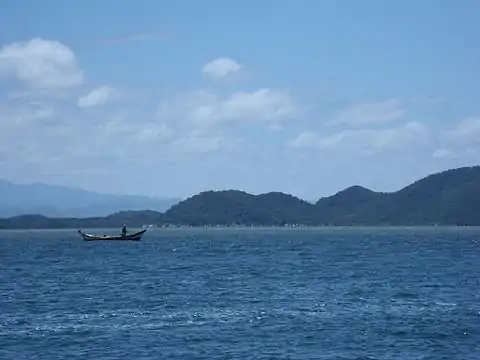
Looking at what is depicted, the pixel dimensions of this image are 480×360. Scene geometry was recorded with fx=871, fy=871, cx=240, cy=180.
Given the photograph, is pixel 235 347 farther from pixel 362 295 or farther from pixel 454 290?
pixel 454 290

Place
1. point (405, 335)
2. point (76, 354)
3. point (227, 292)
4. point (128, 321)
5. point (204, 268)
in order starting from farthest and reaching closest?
point (204, 268) → point (227, 292) → point (128, 321) → point (405, 335) → point (76, 354)

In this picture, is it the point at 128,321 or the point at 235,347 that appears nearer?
the point at 235,347

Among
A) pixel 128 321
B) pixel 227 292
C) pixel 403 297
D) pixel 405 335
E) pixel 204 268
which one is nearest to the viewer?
pixel 405 335

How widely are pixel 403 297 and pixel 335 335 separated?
18.3 metres

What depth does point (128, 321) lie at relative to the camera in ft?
156

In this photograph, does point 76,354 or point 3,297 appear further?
point 3,297

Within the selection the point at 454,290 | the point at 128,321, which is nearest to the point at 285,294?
the point at 454,290

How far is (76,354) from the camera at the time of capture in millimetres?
38031

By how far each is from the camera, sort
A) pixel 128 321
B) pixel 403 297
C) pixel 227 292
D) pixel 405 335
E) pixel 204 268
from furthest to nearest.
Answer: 1. pixel 204 268
2. pixel 227 292
3. pixel 403 297
4. pixel 128 321
5. pixel 405 335

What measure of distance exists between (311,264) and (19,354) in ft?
210

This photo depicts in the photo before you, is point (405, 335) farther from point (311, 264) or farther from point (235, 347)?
point (311, 264)

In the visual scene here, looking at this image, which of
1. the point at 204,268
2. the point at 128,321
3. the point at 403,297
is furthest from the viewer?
the point at 204,268

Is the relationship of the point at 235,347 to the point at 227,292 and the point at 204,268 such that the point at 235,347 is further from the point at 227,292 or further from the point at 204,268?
the point at 204,268

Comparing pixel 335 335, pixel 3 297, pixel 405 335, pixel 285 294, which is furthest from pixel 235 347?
pixel 3 297
